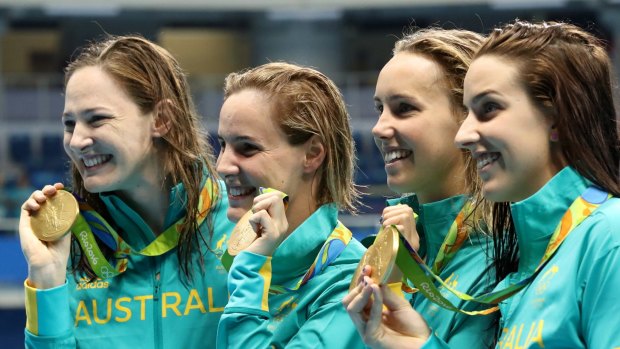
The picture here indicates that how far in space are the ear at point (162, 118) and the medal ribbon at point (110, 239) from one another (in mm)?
195

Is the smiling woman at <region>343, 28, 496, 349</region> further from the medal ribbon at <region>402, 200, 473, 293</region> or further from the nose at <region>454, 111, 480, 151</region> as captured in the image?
the nose at <region>454, 111, 480, 151</region>

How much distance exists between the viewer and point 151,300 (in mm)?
2762

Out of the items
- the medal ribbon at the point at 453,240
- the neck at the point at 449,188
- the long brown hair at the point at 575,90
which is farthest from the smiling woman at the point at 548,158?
the neck at the point at 449,188

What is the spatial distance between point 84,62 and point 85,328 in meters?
0.74

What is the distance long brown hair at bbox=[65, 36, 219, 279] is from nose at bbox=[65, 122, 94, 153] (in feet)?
0.53

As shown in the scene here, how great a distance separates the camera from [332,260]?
2.40 metres

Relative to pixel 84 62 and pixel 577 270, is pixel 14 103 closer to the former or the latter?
pixel 84 62

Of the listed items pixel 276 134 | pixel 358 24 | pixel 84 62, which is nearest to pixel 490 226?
pixel 276 134

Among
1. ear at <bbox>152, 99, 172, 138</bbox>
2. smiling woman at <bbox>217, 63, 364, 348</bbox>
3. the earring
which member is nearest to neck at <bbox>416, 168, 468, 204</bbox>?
smiling woman at <bbox>217, 63, 364, 348</bbox>

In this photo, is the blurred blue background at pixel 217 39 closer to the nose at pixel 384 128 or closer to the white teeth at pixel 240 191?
the white teeth at pixel 240 191

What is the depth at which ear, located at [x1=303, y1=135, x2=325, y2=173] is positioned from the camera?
98.5 inches

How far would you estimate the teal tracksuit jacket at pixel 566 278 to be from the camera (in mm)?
1665

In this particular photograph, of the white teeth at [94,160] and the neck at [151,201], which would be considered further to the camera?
the neck at [151,201]

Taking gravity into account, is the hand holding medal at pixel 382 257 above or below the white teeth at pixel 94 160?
above
